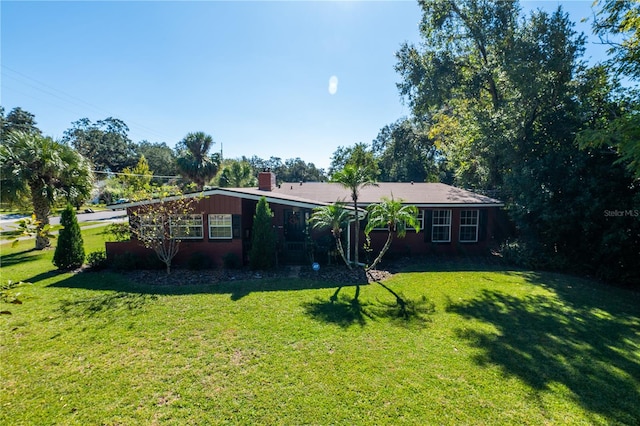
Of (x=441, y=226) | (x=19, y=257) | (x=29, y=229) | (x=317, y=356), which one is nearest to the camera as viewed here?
(x=29, y=229)

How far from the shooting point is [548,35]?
1290 centimetres

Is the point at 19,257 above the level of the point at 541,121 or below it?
below

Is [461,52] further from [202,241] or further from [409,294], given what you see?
[202,241]

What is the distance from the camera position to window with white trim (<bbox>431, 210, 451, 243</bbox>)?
14.0m

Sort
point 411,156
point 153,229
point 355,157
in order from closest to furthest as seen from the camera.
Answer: point 153,229 → point 411,156 → point 355,157

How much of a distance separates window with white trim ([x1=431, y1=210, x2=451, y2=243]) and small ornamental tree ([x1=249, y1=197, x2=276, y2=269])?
7944 millimetres

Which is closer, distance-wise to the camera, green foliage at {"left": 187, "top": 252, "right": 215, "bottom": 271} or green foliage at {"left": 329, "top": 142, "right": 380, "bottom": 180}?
green foliage at {"left": 187, "top": 252, "right": 215, "bottom": 271}

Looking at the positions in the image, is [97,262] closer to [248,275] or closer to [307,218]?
[248,275]

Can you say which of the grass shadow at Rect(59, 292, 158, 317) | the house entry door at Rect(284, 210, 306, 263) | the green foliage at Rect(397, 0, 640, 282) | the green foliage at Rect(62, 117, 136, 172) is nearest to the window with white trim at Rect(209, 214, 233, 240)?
the house entry door at Rect(284, 210, 306, 263)

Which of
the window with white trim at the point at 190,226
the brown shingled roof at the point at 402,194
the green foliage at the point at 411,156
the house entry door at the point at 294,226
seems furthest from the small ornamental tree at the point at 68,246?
the green foliage at the point at 411,156

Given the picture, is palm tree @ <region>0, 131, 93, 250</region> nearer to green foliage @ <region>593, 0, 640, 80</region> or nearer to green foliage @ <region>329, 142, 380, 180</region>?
green foliage @ <region>593, 0, 640, 80</region>

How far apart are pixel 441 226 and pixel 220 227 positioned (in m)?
10.2

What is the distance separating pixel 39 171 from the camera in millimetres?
13211

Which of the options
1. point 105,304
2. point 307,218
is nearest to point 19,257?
point 105,304
